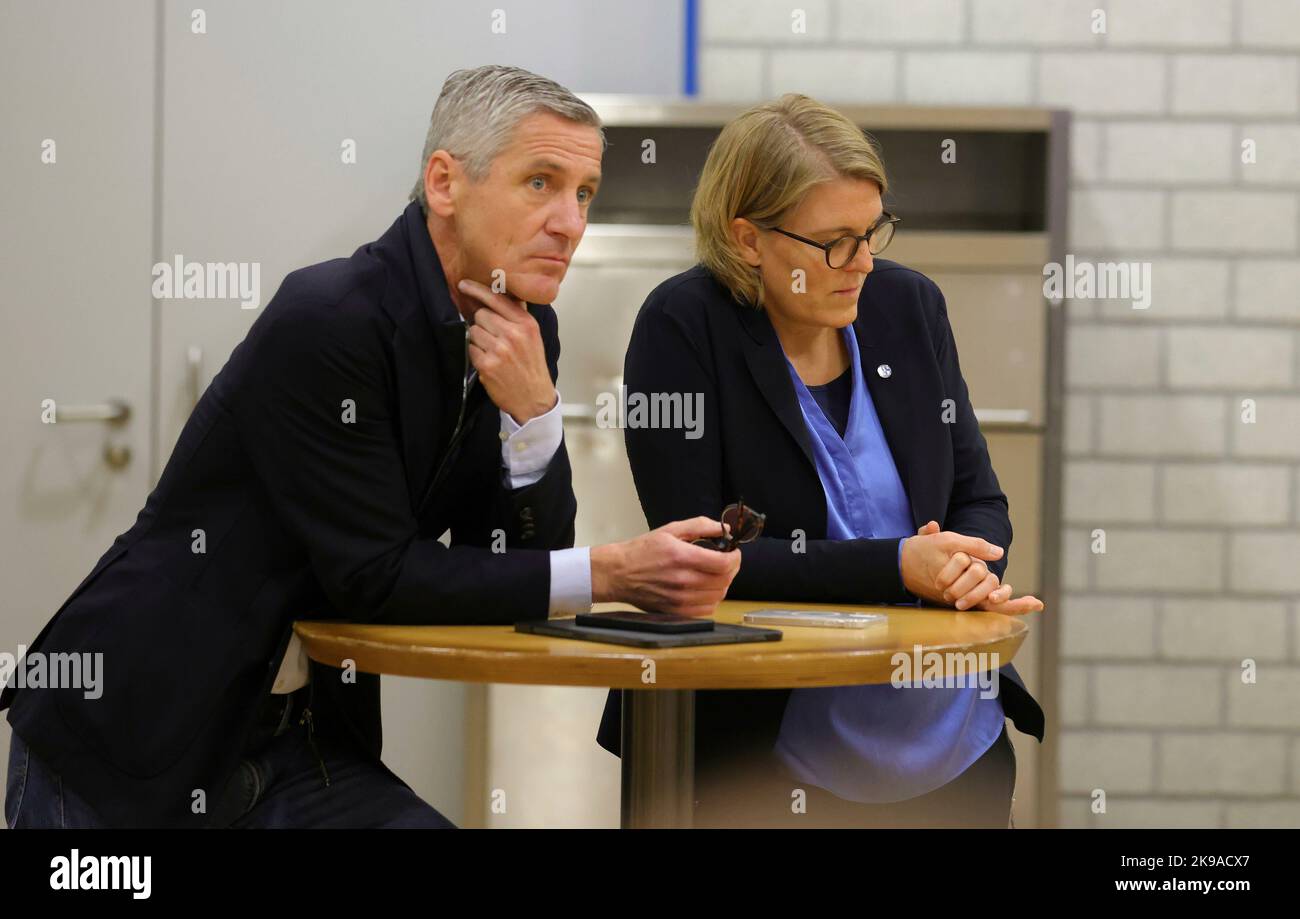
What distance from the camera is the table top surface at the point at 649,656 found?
64.4 inches

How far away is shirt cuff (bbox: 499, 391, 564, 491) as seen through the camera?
203cm

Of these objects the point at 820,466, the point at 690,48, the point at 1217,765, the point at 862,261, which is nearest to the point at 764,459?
the point at 820,466

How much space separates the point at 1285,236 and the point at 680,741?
2761 mm

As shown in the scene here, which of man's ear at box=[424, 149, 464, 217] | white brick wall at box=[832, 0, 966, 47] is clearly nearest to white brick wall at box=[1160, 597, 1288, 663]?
white brick wall at box=[832, 0, 966, 47]

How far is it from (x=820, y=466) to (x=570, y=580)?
529 millimetres

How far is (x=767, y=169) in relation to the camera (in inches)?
91.4

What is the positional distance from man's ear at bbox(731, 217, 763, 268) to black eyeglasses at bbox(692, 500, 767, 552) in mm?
589

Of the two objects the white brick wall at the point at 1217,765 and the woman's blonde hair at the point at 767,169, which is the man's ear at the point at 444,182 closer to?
the woman's blonde hair at the point at 767,169

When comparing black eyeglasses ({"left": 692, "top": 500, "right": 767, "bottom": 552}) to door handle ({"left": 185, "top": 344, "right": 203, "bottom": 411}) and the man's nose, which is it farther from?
A: door handle ({"left": 185, "top": 344, "right": 203, "bottom": 411})

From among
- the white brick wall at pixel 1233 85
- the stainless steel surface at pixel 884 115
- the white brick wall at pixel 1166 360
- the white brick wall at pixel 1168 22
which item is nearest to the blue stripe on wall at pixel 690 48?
the white brick wall at pixel 1166 360

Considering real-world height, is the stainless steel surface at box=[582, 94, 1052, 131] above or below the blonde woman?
above

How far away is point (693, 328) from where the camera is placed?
2318 mm

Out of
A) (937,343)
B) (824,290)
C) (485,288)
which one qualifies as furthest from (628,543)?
(937,343)

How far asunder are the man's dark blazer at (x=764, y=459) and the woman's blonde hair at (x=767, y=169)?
0.05m
